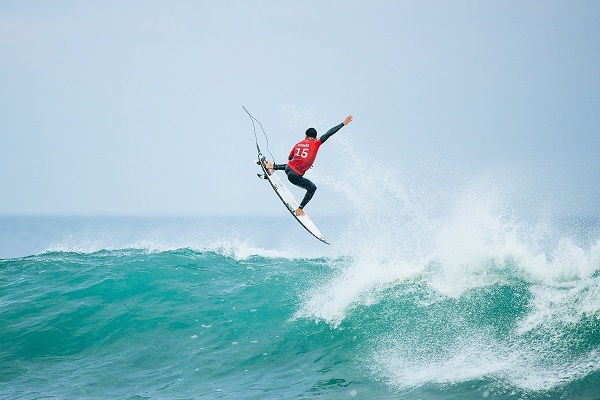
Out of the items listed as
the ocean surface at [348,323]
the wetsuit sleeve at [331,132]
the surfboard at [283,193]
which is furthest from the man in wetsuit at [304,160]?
the ocean surface at [348,323]

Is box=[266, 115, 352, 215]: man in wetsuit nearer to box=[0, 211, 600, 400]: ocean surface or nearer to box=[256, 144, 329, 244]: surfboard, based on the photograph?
box=[256, 144, 329, 244]: surfboard

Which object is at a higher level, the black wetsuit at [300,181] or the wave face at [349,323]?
the black wetsuit at [300,181]

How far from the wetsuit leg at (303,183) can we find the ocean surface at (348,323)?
1.48 m

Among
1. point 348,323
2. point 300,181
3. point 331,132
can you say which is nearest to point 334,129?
point 331,132

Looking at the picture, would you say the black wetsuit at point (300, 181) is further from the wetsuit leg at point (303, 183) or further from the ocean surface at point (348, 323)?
the ocean surface at point (348, 323)

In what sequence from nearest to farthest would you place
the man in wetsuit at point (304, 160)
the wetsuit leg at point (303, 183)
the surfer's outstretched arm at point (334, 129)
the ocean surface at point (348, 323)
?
the ocean surface at point (348, 323) < the surfer's outstretched arm at point (334, 129) < the man in wetsuit at point (304, 160) < the wetsuit leg at point (303, 183)

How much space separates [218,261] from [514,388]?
9.21m

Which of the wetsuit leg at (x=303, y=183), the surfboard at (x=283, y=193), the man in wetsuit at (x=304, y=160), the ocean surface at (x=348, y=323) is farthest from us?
the surfboard at (x=283, y=193)

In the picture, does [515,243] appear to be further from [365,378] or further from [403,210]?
[365,378]

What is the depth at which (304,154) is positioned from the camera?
9688mm

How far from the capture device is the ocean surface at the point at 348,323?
655 centimetres

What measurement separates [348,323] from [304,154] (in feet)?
11.5

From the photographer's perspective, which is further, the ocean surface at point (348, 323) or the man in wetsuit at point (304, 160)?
the man in wetsuit at point (304, 160)

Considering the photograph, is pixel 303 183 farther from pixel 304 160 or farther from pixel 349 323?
pixel 349 323
